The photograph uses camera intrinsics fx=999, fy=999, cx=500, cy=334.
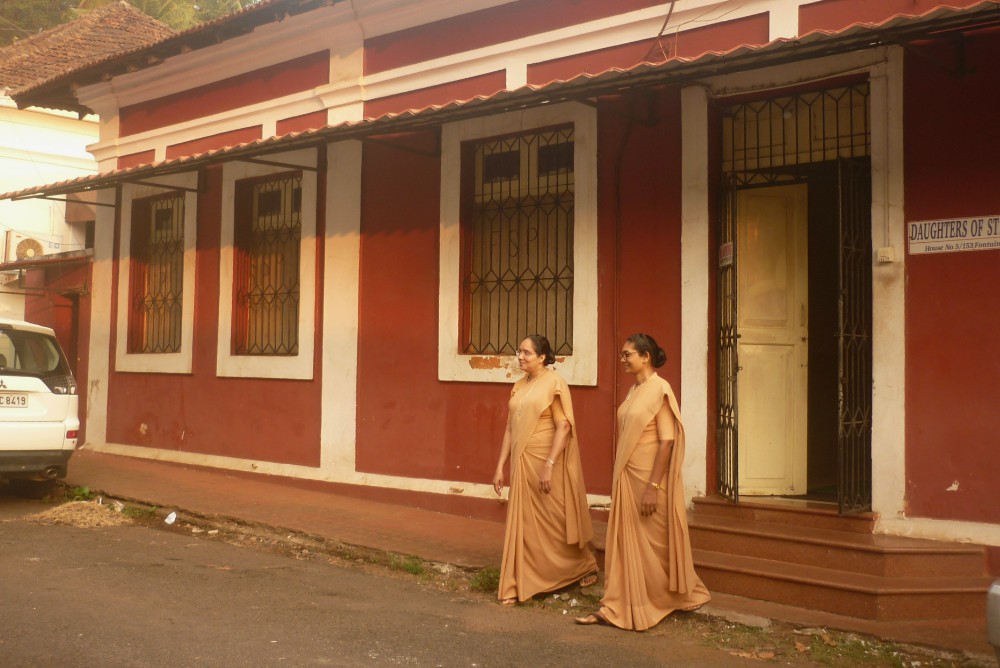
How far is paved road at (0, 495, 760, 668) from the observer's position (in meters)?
4.94

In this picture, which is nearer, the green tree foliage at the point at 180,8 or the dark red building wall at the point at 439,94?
A: the dark red building wall at the point at 439,94

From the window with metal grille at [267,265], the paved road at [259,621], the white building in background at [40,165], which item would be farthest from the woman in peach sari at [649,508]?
the white building in background at [40,165]

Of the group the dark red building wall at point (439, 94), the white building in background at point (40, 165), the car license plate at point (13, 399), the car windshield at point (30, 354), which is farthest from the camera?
the white building in background at point (40, 165)

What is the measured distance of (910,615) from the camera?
5.77m

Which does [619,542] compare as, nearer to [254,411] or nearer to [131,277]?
[254,411]

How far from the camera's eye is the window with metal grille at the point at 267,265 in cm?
1085

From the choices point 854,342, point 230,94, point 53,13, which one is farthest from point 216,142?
point 53,13

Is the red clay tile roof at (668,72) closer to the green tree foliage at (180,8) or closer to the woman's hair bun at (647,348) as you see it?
the woman's hair bun at (647,348)

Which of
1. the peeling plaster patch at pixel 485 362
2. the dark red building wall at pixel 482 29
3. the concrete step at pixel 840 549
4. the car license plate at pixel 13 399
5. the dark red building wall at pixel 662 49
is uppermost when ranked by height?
the dark red building wall at pixel 482 29

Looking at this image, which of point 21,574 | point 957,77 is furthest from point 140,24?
point 957,77

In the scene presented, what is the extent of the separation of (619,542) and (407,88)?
564 centimetres

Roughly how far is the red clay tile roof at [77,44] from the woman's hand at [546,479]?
14.9 meters

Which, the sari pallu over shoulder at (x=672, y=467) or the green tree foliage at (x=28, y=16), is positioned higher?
the green tree foliage at (x=28, y=16)

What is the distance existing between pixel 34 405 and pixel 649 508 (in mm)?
5987
